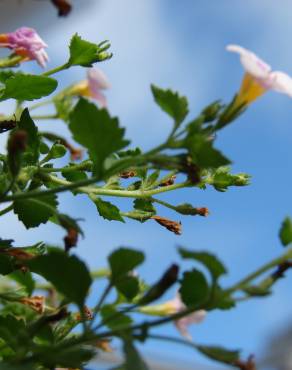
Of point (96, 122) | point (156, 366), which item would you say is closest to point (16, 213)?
point (96, 122)

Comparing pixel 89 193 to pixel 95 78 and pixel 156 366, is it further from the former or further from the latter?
pixel 156 366

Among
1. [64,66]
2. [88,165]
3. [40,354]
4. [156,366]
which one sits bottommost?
[156,366]

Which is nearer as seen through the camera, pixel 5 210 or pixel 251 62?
pixel 251 62

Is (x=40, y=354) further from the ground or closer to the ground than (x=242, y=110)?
closer to the ground

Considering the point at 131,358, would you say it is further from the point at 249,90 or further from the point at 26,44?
the point at 26,44

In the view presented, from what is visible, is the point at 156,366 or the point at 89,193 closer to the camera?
the point at 89,193

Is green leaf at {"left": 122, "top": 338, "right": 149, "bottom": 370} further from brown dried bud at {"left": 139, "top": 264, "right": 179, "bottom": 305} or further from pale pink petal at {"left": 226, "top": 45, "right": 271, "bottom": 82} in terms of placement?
pale pink petal at {"left": 226, "top": 45, "right": 271, "bottom": 82}

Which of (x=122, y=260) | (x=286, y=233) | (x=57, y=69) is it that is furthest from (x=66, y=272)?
(x=57, y=69)
